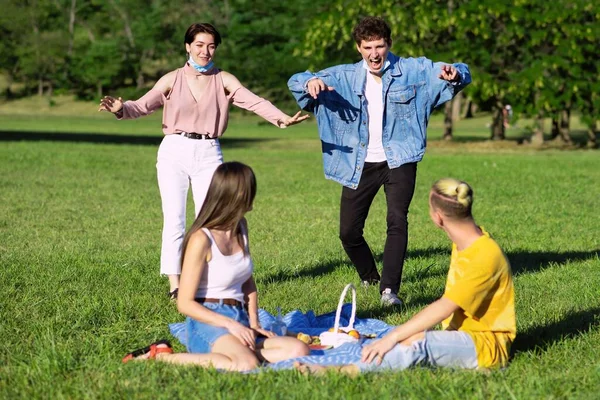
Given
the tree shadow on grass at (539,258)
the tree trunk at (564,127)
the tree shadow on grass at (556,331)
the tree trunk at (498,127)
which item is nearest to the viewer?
the tree shadow on grass at (556,331)

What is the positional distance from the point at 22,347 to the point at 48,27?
3169 inches

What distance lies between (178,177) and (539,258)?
13.1ft

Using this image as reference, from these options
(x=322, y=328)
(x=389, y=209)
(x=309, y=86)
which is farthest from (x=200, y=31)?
(x=322, y=328)

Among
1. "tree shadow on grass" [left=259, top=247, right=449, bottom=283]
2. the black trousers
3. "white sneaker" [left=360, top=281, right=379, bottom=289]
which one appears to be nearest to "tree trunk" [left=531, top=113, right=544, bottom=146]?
"tree shadow on grass" [left=259, top=247, right=449, bottom=283]

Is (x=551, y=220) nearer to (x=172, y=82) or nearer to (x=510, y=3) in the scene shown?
(x=172, y=82)

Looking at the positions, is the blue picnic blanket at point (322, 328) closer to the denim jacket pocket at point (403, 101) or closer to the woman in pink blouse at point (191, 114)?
the woman in pink blouse at point (191, 114)

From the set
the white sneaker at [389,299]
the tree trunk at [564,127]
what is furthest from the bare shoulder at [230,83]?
the tree trunk at [564,127]

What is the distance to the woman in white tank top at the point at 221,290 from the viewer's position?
16.6ft

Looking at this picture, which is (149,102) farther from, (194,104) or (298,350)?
(298,350)

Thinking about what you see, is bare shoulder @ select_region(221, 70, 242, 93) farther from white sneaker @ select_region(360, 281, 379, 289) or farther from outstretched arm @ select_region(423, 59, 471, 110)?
white sneaker @ select_region(360, 281, 379, 289)

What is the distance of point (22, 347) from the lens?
221 inches

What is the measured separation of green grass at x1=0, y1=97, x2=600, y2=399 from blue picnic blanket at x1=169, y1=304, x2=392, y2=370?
0.60 feet

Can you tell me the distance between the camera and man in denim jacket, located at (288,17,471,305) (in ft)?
24.3

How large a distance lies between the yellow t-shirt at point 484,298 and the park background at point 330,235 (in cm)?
15
